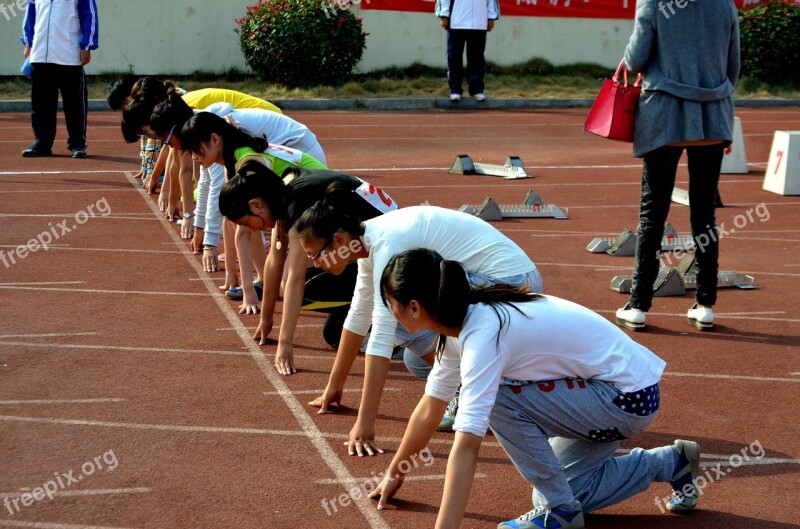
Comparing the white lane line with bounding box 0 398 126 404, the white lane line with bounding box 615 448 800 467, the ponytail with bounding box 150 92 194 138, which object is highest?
the ponytail with bounding box 150 92 194 138

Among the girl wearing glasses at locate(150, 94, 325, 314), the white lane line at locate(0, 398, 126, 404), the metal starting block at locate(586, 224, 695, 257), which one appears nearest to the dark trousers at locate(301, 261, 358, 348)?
the girl wearing glasses at locate(150, 94, 325, 314)

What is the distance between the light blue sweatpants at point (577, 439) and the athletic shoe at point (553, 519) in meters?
0.03

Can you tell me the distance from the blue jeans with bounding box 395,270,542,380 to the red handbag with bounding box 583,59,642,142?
1663 mm

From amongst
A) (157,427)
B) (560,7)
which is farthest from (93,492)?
(560,7)

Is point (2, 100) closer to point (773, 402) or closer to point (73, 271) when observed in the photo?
point (73, 271)

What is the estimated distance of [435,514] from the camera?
3.97 m

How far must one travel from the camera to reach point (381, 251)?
4.30 metres

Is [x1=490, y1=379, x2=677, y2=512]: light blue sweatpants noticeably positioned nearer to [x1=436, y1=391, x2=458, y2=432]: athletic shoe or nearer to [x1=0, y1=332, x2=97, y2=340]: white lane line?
[x1=436, y1=391, x2=458, y2=432]: athletic shoe

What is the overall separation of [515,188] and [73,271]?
5.21 m

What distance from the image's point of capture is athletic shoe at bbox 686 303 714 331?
6.31 m

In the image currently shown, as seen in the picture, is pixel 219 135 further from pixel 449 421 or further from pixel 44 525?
pixel 44 525

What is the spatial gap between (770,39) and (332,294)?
51.0 feet

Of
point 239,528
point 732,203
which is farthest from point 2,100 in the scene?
point 239,528

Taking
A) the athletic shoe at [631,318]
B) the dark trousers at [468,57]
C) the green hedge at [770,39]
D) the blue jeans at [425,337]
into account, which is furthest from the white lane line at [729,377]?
the green hedge at [770,39]
